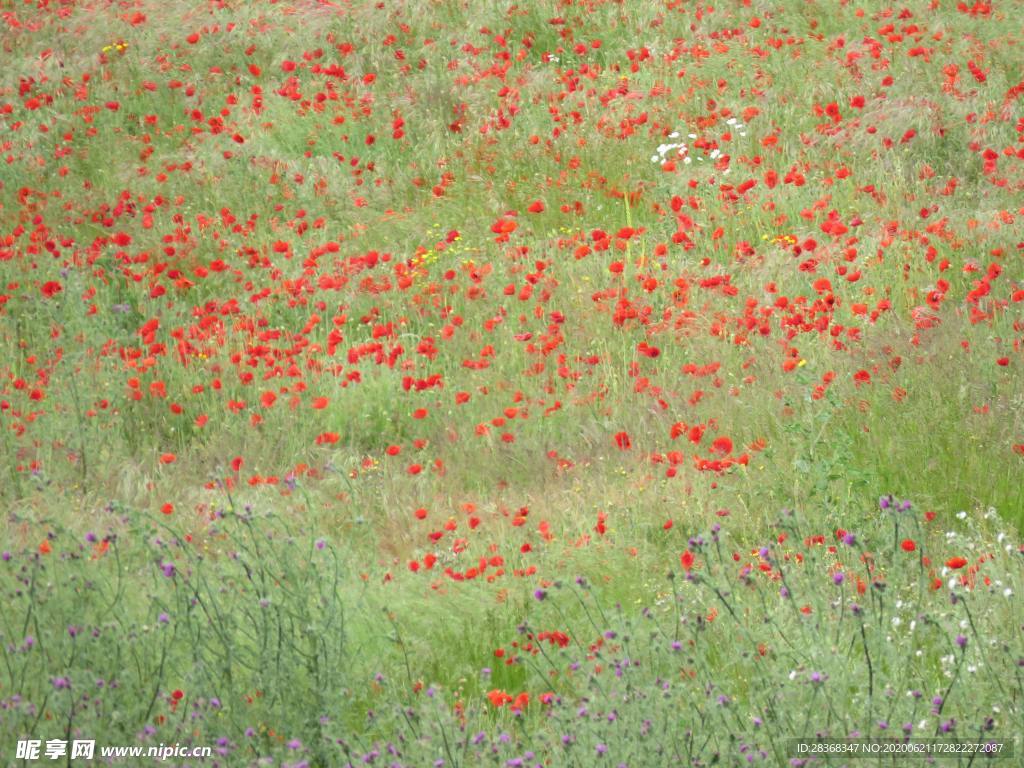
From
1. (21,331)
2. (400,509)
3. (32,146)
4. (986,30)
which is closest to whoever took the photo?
(400,509)

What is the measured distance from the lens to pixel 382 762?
9.41ft

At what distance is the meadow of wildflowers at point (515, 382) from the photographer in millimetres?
3217

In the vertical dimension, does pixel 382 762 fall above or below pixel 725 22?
below

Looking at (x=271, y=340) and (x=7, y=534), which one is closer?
(x=7, y=534)

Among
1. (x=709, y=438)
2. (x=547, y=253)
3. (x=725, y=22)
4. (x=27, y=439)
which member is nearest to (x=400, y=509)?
(x=709, y=438)

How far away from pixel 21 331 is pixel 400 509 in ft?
11.1

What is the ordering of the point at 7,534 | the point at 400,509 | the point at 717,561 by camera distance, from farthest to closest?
the point at 400,509
the point at 7,534
the point at 717,561

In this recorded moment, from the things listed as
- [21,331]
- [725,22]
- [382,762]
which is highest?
[725,22]

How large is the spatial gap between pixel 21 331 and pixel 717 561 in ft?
15.6

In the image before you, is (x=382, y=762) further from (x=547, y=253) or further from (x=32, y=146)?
(x=32, y=146)

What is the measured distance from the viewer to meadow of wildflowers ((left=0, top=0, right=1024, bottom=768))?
3.22 m

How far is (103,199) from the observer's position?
9.00m

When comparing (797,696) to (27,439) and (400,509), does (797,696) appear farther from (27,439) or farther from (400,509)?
(27,439)

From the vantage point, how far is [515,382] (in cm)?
609
